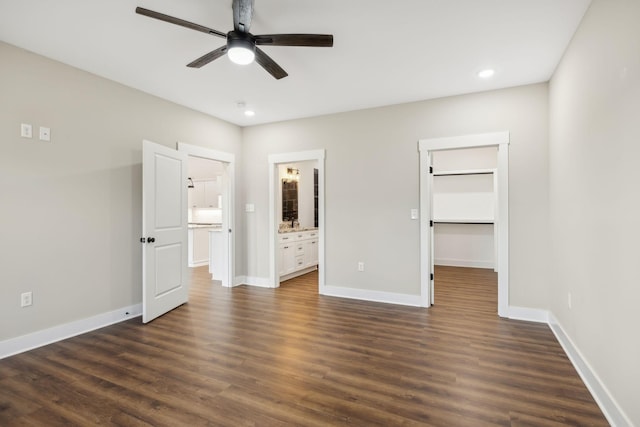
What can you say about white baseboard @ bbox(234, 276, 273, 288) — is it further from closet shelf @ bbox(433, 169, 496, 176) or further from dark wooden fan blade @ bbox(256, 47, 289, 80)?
closet shelf @ bbox(433, 169, 496, 176)

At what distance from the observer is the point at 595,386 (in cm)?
209

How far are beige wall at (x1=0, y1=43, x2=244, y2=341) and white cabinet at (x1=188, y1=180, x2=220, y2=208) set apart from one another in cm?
434

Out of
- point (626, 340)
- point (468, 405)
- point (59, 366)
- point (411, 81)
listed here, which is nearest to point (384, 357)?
point (468, 405)

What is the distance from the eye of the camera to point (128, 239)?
367 centimetres

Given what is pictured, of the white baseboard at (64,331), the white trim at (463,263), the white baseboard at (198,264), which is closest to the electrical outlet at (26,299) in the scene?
the white baseboard at (64,331)

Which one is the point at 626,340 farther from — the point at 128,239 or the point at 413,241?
the point at 128,239

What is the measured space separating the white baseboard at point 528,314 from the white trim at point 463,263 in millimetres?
3254

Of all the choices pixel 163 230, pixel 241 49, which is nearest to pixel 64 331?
pixel 163 230

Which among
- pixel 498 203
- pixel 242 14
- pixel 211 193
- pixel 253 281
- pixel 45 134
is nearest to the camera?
pixel 242 14

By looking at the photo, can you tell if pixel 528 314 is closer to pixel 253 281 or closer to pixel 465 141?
pixel 465 141

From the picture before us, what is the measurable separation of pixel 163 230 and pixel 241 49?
244 cm

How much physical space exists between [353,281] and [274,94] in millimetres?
2719

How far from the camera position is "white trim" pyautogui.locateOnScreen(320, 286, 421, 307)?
13.6ft

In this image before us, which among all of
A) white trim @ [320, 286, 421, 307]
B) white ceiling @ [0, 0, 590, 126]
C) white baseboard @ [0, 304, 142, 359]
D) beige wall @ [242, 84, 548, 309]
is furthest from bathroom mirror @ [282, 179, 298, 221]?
white baseboard @ [0, 304, 142, 359]
